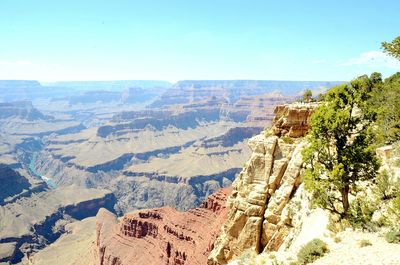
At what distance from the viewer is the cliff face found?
3132 centimetres

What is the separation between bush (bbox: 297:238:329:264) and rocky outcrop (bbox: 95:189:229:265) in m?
36.4

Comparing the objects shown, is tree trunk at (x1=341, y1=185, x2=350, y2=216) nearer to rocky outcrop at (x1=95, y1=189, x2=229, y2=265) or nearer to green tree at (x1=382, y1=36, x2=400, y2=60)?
green tree at (x1=382, y1=36, x2=400, y2=60)

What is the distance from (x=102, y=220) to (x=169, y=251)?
38.8m

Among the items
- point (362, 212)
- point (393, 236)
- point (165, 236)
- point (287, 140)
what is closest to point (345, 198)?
point (362, 212)

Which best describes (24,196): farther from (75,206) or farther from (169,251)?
(169,251)

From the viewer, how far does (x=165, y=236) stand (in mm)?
71562

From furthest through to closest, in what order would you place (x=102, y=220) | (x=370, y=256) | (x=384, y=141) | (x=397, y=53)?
1. (x=102, y=220)
2. (x=384, y=141)
3. (x=397, y=53)
4. (x=370, y=256)

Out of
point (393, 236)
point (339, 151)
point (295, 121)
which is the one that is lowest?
point (393, 236)

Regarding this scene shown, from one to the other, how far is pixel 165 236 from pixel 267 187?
42255 mm

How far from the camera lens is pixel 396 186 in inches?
931

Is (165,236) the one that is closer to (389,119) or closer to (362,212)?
(389,119)

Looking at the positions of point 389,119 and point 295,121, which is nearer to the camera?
point 295,121

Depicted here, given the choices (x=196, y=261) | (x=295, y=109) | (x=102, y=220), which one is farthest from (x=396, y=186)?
(x=102, y=220)

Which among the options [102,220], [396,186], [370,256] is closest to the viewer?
[370,256]
